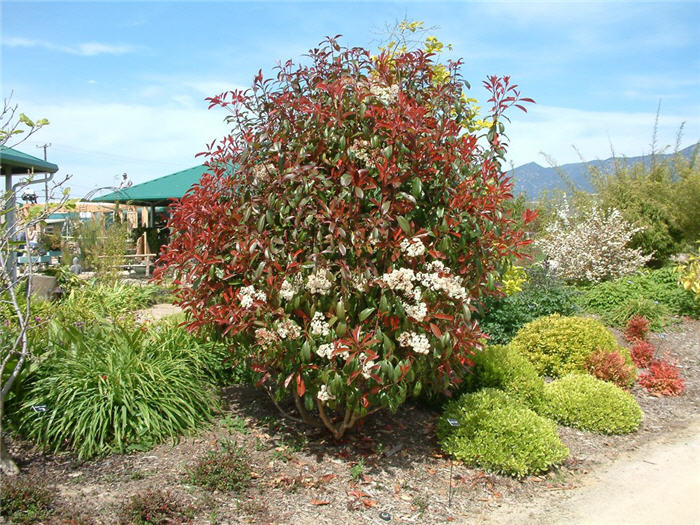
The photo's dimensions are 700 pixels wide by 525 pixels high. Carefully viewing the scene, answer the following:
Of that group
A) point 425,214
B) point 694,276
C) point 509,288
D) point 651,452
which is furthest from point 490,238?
point 694,276

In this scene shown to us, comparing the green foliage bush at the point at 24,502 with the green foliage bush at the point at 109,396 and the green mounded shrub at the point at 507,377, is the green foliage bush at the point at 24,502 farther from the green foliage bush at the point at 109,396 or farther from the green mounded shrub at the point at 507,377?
the green mounded shrub at the point at 507,377

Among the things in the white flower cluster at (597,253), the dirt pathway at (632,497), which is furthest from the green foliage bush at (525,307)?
the white flower cluster at (597,253)

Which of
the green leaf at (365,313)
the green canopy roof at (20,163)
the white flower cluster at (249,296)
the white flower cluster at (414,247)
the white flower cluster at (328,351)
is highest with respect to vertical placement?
the green canopy roof at (20,163)

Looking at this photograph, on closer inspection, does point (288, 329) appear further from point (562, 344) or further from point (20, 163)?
point (20, 163)

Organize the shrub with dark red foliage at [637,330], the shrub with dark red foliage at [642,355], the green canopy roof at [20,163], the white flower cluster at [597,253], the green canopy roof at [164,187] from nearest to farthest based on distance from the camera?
the shrub with dark red foliage at [642,355], the shrub with dark red foliage at [637,330], the green canopy roof at [20,163], the white flower cluster at [597,253], the green canopy roof at [164,187]

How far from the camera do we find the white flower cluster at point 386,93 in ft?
11.6

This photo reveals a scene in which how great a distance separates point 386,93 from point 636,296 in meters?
6.30

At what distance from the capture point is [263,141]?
3.78m

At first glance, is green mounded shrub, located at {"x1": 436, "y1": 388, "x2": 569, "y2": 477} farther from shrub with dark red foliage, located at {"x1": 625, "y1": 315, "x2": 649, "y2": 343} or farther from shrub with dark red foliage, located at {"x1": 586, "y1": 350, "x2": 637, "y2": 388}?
A: shrub with dark red foliage, located at {"x1": 625, "y1": 315, "x2": 649, "y2": 343}

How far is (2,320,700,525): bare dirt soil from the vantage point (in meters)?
3.18

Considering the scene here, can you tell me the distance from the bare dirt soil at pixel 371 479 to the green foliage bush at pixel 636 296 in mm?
3859

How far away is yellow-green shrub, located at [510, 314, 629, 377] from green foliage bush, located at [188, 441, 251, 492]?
10.6ft

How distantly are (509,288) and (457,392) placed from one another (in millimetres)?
3004

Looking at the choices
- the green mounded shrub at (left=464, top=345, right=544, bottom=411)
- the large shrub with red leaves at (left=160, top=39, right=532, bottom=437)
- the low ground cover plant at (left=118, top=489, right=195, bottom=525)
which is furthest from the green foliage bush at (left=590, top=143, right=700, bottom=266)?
the low ground cover plant at (left=118, top=489, right=195, bottom=525)
